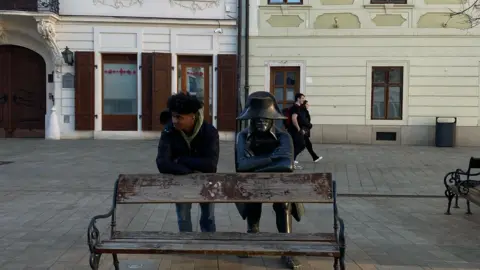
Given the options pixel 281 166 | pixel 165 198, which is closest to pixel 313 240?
pixel 281 166

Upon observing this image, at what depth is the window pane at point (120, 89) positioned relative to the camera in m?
18.2

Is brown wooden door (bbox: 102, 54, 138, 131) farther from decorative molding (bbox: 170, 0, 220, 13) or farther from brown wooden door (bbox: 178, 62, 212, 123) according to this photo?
decorative molding (bbox: 170, 0, 220, 13)

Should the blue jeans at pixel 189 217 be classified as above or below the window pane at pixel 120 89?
below

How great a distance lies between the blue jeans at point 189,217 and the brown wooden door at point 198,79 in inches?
524

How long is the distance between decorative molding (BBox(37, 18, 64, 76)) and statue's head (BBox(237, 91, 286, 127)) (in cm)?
1406

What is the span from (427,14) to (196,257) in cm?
1523

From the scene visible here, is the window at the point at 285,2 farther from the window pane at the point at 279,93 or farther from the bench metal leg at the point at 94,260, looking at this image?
the bench metal leg at the point at 94,260

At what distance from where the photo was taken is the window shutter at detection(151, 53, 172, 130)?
1789cm

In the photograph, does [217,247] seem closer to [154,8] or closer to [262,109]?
[262,109]

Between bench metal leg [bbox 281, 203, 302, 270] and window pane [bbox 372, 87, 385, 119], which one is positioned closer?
bench metal leg [bbox 281, 203, 302, 270]

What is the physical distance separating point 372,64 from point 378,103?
4.53ft

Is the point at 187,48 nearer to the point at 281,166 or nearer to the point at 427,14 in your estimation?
the point at 427,14

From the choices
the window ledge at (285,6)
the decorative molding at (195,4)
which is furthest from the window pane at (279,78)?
the decorative molding at (195,4)

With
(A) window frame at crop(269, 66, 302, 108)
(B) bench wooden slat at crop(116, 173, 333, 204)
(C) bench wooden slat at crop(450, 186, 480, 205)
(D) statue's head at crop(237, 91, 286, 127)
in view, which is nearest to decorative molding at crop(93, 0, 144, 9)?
(A) window frame at crop(269, 66, 302, 108)
